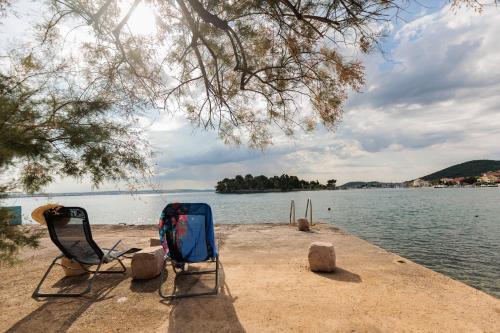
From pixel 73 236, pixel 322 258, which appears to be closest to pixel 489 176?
pixel 322 258

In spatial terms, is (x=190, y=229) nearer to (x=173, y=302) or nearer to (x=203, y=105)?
(x=173, y=302)

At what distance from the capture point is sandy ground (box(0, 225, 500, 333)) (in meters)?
2.99

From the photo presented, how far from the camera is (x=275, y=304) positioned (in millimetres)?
3477

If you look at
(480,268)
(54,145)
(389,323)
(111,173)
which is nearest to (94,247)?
(111,173)

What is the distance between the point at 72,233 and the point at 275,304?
304cm

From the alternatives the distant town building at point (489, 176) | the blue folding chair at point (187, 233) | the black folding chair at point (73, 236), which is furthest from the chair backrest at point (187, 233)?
the distant town building at point (489, 176)

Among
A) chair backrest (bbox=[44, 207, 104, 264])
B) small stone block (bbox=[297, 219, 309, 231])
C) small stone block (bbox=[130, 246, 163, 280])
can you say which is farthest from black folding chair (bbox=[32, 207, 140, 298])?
small stone block (bbox=[297, 219, 309, 231])

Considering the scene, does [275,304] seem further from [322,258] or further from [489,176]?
[489,176]

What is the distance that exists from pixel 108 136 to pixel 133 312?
2.25 metres

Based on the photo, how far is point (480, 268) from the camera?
31.7 feet

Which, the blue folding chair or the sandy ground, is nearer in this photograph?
the sandy ground

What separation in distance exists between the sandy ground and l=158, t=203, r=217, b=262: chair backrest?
1.54ft

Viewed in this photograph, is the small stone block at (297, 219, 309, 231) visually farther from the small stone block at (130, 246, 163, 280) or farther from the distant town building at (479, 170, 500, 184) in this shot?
the distant town building at (479, 170, 500, 184)

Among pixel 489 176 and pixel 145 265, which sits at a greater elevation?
pixel 489 176
